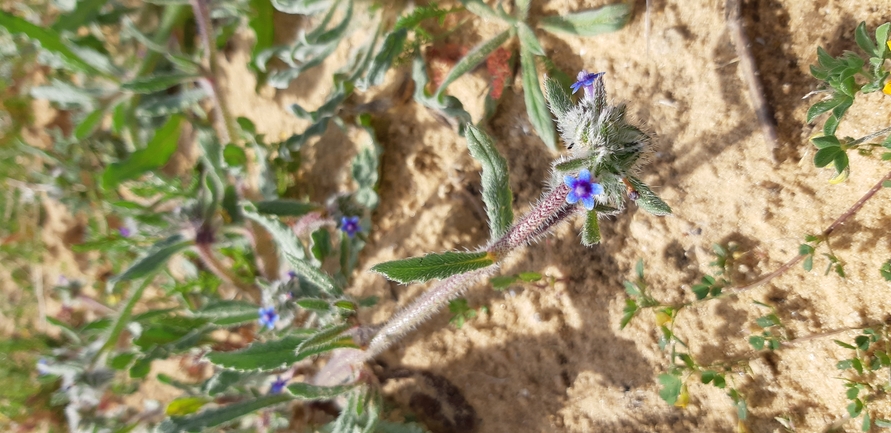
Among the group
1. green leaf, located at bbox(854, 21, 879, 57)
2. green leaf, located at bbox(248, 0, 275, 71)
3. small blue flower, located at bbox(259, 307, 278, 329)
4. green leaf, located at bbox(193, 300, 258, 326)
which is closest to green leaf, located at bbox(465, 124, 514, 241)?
green leaf, located at bbox(854, 21, 879, 57)

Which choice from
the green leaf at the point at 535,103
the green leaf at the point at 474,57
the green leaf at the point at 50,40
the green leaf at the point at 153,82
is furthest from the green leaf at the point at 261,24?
the green leaf at the point at 535,103

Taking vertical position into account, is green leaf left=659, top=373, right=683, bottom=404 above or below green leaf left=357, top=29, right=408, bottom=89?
below

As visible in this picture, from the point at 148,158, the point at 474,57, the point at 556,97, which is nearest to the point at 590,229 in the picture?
the point at 556,97

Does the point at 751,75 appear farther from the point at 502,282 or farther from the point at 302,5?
the point at 302,5

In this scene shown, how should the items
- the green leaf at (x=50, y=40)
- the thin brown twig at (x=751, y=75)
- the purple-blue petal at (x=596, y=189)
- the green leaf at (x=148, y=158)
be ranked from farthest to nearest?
the green leaf at (x=148, y=158) → the green leaf at (x=50, y=40) → the thin brown twig at (x=751, y=75) → the purple-blue petal at (x=596, y=189)

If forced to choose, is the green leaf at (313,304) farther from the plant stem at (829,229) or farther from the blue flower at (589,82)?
the plant stem at (829,229)

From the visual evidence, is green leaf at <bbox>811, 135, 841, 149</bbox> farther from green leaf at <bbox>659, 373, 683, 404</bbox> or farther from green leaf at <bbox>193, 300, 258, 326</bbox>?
green leaf at <bbox>193, 300, 258, 326</bbox>
